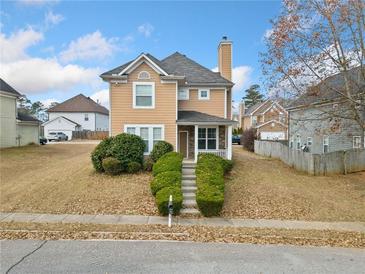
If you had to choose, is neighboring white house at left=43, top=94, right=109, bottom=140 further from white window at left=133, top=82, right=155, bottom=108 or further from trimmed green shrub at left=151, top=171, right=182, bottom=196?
trimmed green shrub at left=151, top=171, right=182, bottom=196

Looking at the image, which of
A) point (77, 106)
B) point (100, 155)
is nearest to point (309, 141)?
point (100, 155)

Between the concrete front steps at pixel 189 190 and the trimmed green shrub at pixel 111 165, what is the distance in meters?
3.43

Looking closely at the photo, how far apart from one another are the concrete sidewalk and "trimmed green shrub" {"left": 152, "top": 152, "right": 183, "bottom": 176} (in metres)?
3.75

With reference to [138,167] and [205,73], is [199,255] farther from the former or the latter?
[205,73]

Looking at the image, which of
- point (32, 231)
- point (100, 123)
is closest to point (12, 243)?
point (32, 231)

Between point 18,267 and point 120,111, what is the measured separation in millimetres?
12726

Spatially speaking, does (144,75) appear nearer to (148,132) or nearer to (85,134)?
(148,132)

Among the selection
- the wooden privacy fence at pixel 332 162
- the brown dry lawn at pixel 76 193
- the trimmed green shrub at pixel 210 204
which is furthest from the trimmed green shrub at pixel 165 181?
the wooden privacy fence at pixel 332 162

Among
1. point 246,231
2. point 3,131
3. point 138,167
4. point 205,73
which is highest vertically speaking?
point 205,73

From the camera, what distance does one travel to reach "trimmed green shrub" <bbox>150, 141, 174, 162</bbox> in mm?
17500

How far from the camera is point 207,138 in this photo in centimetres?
2005

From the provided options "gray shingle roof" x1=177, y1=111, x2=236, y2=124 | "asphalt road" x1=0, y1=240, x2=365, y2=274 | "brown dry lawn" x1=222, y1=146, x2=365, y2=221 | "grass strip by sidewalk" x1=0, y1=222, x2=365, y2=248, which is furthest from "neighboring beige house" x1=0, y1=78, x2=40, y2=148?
"asphalt road" x1=0, y1=240, x2=365, y2=274

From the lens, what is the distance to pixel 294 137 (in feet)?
101

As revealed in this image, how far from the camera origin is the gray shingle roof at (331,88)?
14227 millimetres
